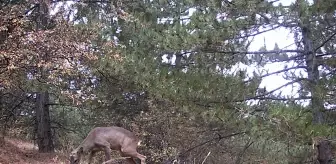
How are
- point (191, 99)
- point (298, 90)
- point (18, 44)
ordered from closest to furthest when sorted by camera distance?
point (18, 44)
point (191, 99)
point (298, 90)

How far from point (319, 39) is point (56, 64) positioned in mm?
6217

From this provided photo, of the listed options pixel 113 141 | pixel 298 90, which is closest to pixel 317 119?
pixel 298 90

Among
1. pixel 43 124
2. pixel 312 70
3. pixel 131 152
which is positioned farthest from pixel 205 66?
pixel 43 124

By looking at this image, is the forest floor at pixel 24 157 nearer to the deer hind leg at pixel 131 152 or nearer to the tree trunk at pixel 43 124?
the tree trunk at pixel 43 124

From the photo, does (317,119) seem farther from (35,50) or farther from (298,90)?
(35,50)

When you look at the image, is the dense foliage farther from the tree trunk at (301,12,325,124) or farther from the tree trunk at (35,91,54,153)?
the tree trunk at (35,91,54,153)

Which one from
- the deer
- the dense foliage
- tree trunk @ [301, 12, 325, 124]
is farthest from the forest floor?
tree trunk @ [301, 12, 325, 124]

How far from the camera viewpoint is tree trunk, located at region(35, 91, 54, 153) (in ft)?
52.9

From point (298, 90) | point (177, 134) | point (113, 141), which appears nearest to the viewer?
point (298, 90)

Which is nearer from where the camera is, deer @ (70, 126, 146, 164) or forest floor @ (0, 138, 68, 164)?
deer @ (70, 126, 146, 164)

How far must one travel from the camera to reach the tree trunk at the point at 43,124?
16.1 metres

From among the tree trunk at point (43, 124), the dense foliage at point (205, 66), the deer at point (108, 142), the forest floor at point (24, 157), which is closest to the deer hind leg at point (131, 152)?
the deer at point (108, 142)

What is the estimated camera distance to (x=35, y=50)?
31.6ft

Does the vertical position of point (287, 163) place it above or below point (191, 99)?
below
